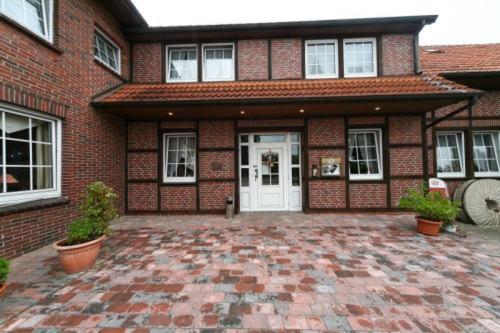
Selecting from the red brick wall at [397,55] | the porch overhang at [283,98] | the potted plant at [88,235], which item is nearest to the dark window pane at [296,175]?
the porch overhang at [283,98]

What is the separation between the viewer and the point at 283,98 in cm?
484

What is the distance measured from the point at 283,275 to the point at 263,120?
415 cm

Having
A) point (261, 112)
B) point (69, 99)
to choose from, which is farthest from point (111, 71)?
point (261, 112)

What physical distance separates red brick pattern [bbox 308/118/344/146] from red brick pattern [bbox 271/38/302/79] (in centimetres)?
150

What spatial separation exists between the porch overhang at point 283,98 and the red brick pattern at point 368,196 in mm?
1962

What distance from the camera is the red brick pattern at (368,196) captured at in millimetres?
5773

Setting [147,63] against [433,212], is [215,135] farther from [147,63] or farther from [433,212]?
[433,212]

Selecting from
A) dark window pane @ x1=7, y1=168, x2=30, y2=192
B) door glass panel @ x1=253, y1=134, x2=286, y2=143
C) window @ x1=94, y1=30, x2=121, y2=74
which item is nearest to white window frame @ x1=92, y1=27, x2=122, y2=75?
window @ x1=94, y1=30, x2=121, y2=74

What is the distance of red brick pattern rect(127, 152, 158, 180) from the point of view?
5980mm

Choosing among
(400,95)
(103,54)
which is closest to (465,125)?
(400,95)

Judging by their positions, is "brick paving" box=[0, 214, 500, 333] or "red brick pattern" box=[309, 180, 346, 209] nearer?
"brick paving" box=[0, 214, 500, 333]

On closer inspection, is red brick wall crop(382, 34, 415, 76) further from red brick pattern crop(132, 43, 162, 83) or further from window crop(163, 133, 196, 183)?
red brick pattern crop(132, 43, 162, 83)

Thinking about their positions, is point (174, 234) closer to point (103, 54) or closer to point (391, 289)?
point (391, 289)

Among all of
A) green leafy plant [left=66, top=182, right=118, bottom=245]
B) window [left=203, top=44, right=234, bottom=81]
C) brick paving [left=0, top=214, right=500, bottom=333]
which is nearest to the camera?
brick paving [left=0, top=214, right=500, bottom=333]
